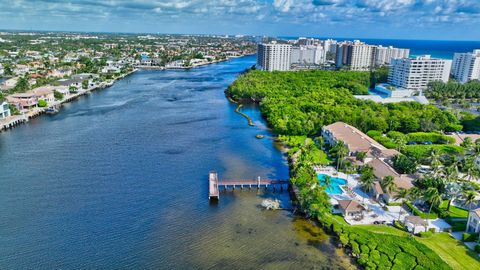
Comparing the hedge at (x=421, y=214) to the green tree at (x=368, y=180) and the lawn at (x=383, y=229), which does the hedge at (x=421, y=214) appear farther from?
the green tree at (x=368, y=180)

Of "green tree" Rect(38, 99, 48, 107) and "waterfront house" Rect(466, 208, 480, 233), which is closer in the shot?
"waterfront house" Rect(466, 208, 480, 233)

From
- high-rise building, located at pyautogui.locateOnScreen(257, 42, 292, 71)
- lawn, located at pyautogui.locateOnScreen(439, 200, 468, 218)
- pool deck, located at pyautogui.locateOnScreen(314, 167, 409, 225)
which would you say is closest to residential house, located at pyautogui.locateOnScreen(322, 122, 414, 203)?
pool deck, located at pyautogui.locateOnScreen(314, 167, 409, 225)

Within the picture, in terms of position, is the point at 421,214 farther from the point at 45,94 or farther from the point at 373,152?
the point at 45,94

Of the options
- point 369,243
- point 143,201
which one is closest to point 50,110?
point 143,201

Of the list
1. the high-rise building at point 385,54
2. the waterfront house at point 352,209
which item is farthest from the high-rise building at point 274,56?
the waterfront house at point 352,209

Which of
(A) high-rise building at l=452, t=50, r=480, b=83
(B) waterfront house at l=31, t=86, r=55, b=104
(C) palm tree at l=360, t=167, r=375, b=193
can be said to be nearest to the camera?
(C) palm tree at l=360, t=167, r=375, b=193

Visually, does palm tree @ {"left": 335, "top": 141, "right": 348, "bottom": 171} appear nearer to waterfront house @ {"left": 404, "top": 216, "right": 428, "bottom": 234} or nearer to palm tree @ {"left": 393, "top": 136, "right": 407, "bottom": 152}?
palm tree @ {"left": 393, "top": 136, "right": 407, "bottom": 152}

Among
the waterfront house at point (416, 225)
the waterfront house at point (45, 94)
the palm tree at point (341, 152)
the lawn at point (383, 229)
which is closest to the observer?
the waterfront house at point (416, 225)
